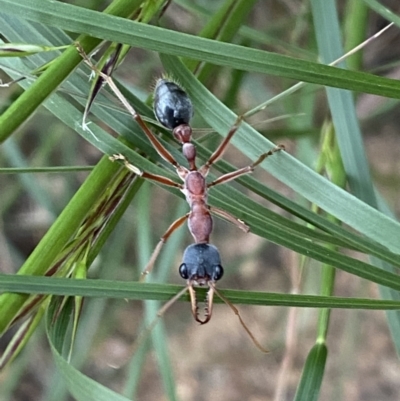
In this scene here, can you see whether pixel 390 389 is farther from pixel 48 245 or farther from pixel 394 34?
pixel 48 245

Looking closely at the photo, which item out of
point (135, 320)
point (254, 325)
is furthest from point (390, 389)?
point (135, 320)

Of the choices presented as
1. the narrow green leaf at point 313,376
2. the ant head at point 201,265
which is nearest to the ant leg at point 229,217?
the ant head at point 201,265

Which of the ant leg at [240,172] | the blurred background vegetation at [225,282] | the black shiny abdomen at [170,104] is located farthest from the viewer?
the blurred background vegetation at [225,282]

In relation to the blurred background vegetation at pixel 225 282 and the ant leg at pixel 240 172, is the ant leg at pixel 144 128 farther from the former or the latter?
the blurred background vegetation at pixel 225 282

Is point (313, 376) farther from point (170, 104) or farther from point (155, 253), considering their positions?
point (170, 104)

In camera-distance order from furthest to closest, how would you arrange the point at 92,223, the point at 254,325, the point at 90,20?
the point at 254,325 → the point at 92,223 → the point at 90,20

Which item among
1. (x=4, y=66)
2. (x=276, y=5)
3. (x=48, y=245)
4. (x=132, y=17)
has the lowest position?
(x=48, y=245)
